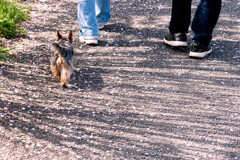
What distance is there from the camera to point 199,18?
466 cm

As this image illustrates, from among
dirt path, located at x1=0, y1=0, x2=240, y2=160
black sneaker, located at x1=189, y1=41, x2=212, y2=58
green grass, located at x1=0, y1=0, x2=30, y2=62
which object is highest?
green grass, located at x1=0, y1=0, x2=30, y2=62

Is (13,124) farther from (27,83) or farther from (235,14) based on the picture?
(235,14)

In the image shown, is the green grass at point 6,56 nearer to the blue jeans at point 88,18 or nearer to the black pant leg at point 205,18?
the blue jeans at point 88,18

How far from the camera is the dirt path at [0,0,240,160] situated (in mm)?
3037

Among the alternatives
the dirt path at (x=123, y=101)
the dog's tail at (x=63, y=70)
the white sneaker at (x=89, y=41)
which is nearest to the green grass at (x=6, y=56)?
the dirt path at (x=123, y=101)

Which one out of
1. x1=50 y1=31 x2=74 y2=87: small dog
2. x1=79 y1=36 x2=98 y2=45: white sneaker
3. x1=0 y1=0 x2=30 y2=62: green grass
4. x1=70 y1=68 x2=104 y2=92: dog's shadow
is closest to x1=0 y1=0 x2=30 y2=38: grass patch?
x1=0 y1=0 x2=30 y2=62: green grass

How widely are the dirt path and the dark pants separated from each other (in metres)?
0.36

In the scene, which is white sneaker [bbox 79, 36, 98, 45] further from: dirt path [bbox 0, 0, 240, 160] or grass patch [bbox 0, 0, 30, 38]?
grass patch [bbox 0, 0, 30, 38]

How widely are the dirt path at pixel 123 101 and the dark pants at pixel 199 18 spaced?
36 cm

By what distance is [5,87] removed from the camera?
3826 millimetres

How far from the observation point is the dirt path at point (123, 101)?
120 inches

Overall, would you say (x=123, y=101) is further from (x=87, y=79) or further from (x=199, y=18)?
(x=199, y=18)

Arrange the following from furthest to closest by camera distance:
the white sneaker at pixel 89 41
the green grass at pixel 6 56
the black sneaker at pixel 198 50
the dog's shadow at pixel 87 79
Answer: the white sneaker at pixel 89 41 < the black sneaker at pixel 198 50 < the green grass at pixel 6 56 < the dog's shadow at pixel 87 79

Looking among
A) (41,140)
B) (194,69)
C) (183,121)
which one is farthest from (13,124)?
(194,69)
